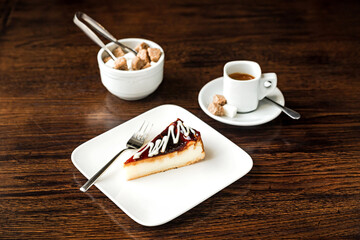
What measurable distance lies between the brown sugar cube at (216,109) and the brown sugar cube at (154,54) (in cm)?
27

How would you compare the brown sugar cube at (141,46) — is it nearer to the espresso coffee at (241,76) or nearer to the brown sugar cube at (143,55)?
the brown sugar cube at (143,55)

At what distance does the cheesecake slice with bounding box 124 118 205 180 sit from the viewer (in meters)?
1.22

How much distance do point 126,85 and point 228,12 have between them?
0.99 meters

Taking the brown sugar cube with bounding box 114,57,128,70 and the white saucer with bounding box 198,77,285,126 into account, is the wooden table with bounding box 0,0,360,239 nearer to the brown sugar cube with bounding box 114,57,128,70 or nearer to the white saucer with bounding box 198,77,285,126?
the white saucer with bounding box 198,77,285,126

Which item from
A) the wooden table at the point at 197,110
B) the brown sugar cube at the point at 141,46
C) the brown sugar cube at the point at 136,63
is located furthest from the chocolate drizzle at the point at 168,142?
the brown sugar cube at the point at 141,46

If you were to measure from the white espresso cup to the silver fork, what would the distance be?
32 cm

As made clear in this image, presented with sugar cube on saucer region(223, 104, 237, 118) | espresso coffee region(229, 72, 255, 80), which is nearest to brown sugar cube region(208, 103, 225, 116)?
sugar cube on saucer region(223, 104, 237, 118)

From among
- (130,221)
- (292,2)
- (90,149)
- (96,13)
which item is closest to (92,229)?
(130,221)

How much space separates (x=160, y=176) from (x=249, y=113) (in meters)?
0.46

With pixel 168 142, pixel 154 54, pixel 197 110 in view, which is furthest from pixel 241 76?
pixel 168 142

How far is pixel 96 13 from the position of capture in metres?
2.22

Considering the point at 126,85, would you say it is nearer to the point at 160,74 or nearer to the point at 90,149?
the point at 160,74

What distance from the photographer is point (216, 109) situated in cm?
146

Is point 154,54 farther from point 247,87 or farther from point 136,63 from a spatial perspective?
point 247,87
